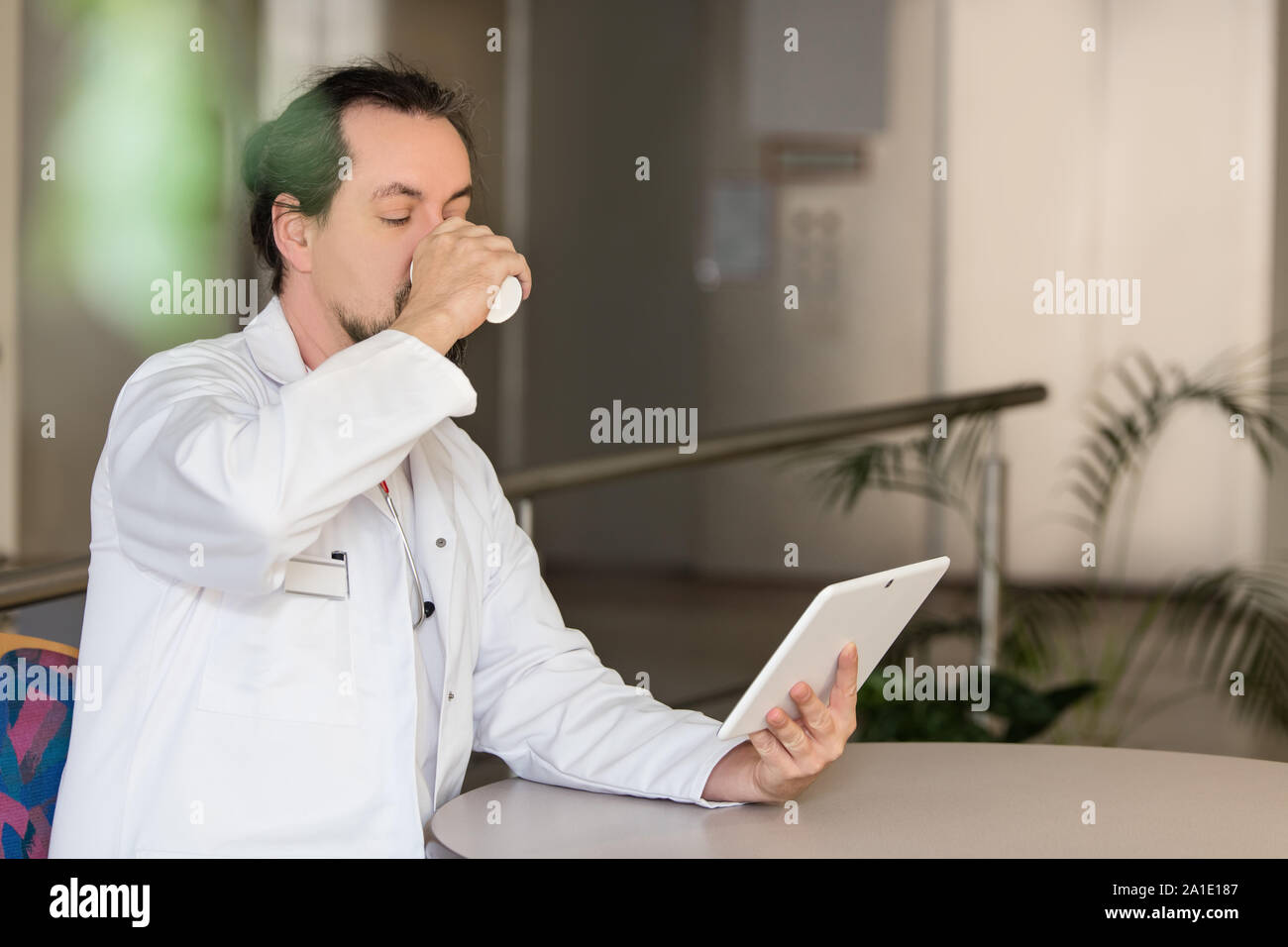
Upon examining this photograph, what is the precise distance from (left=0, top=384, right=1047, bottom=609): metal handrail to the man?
39cm

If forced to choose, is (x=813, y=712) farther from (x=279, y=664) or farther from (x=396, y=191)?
(x=396, y=191)

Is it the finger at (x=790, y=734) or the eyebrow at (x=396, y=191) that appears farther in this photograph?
the eyebrow at (x=396, y=191)

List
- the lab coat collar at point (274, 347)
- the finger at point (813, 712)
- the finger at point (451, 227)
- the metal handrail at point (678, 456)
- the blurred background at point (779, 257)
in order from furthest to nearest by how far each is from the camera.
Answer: the blurred background at point (779, 257)
the metal handrail at point (678, 456)
the lab coat collar at point (274, 347)
the finger at point (451, 227)
the finger at point (813, 712)

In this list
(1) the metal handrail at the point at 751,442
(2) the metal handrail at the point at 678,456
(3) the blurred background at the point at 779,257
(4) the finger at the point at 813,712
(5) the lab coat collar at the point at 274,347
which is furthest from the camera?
(3) the blurred background at the point at 779,257

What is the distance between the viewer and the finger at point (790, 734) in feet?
4.21

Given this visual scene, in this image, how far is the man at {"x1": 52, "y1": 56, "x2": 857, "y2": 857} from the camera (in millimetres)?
1211

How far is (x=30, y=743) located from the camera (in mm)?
1396

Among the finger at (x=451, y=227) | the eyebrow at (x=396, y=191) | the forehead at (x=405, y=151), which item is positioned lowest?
the finger at (x=451, y=227)

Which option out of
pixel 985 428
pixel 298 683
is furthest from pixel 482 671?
pixel 985 428

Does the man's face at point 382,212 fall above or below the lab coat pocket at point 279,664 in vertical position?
above

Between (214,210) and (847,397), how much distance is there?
3121mm

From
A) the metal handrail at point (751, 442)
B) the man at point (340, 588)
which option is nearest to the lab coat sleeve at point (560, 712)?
the man at point (340, 588)

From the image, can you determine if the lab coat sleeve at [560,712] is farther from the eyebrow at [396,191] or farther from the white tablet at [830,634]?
the eyebrow at [396,191]

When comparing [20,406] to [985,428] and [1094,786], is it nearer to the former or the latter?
[985,428]
